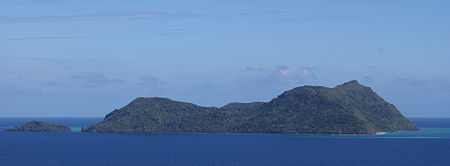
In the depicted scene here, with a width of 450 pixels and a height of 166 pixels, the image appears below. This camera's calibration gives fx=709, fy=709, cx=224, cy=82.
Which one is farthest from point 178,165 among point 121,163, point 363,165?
point 363,165

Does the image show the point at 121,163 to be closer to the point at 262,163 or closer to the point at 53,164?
the point at 53,164

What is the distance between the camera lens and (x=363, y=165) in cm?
18838

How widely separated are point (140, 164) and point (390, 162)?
68.8 metres

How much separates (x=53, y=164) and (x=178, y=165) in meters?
34.6

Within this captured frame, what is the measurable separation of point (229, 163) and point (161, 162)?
19.6 meters

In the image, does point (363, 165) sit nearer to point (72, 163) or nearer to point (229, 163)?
point (229, 163)

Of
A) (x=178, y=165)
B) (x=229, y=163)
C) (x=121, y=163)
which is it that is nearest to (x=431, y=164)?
(x=229, y=163)

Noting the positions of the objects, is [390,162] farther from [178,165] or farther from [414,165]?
[178,165]

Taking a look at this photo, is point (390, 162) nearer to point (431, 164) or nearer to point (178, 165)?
point (431, 164)

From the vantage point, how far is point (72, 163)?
196 m

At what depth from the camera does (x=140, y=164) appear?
19250 cm

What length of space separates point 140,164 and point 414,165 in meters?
74.1

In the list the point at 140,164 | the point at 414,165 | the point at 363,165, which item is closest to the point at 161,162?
the point at 140,164

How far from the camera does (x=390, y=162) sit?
196 metres
